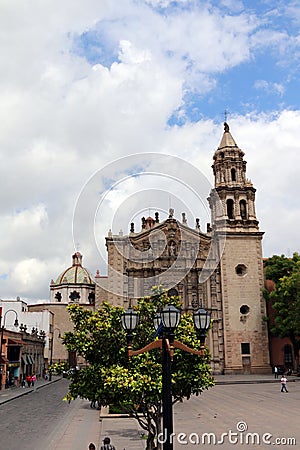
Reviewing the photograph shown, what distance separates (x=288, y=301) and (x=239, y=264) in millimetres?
7013

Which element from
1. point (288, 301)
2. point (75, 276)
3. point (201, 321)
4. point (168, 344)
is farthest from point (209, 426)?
point (75, 276)

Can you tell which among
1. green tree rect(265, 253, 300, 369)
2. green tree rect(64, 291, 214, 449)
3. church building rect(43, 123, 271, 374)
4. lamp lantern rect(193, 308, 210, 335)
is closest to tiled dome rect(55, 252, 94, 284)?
church building rect(43, 123, 271, 374)

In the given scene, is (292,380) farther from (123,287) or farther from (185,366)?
(185,366)

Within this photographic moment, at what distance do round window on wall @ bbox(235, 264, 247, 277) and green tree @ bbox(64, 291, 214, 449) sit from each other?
117 ft

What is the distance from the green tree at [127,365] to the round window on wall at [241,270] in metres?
35.7

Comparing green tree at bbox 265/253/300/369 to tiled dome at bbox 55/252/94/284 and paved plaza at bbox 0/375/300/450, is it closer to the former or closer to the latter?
paved plaza at bbox 0/375/300/450

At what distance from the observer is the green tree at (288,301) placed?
123 feet

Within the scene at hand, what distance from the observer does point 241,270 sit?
149 ft

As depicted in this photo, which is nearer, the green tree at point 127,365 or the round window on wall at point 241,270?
the green tree at point 127,365

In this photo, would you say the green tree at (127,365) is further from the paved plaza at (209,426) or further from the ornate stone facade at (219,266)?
the ornate stone facade at (219,266)

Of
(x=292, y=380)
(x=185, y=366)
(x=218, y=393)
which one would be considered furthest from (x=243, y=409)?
(x=292, y=380)

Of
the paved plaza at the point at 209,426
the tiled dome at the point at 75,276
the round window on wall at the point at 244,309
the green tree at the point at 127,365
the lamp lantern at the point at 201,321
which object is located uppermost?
the tiled dome at the point at 75,276

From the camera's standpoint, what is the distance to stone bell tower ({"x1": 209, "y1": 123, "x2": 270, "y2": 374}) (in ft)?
141

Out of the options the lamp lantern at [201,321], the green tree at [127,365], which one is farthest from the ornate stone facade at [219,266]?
the lamp lantern at [201,321]
